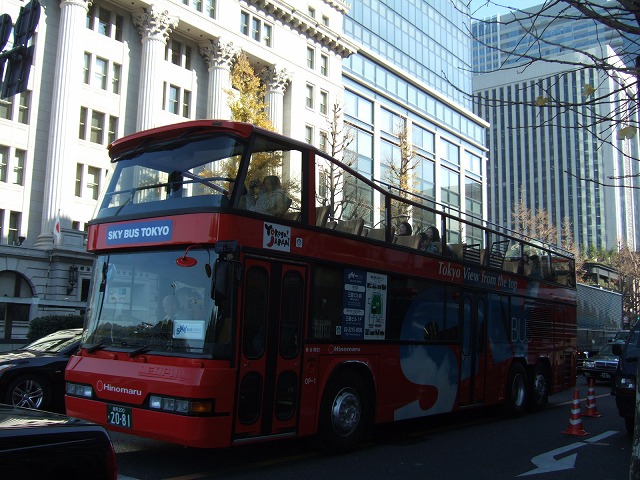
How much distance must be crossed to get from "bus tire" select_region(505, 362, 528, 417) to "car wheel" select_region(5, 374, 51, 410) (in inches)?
347

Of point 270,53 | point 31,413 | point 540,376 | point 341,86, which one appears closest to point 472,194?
point 341,86

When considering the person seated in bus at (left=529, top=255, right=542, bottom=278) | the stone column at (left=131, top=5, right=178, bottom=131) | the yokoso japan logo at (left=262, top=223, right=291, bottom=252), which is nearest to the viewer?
the yokoso japan logo at (left=262, top=223, right=291, bottom=252)

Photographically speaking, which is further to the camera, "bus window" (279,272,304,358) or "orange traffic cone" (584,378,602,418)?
"orange traffic cone" (584,378,602,418)

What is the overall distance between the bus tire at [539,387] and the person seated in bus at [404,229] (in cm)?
570

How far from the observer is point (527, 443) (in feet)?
31.7

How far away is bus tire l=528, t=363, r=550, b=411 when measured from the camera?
44.7 ft

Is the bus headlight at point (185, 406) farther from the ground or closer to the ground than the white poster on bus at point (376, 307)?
closer to the ground

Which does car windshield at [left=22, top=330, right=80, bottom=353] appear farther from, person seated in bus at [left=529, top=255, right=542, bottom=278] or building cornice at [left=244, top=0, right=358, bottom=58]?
building cornice at [left=244, top=0, right=358, bottom=58]

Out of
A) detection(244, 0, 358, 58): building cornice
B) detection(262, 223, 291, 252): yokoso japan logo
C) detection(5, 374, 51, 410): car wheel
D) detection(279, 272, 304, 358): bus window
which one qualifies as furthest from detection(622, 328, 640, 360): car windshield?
detection(244, 0, 358, 58): building cornice

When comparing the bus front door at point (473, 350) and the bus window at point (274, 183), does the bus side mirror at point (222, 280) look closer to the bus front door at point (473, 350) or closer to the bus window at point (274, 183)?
the bus window at point (274, 183)

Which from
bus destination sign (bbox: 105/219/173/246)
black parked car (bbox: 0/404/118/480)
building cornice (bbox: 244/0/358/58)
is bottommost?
black parked car (bbox: 0/404/118/480)

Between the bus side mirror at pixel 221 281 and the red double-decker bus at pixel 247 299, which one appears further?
the red double-decker bus at pixel 247 299

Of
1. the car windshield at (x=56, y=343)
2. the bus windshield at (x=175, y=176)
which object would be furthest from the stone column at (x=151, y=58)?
the bus windshield at (x=175, y=176)

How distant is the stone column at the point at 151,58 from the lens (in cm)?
3822
